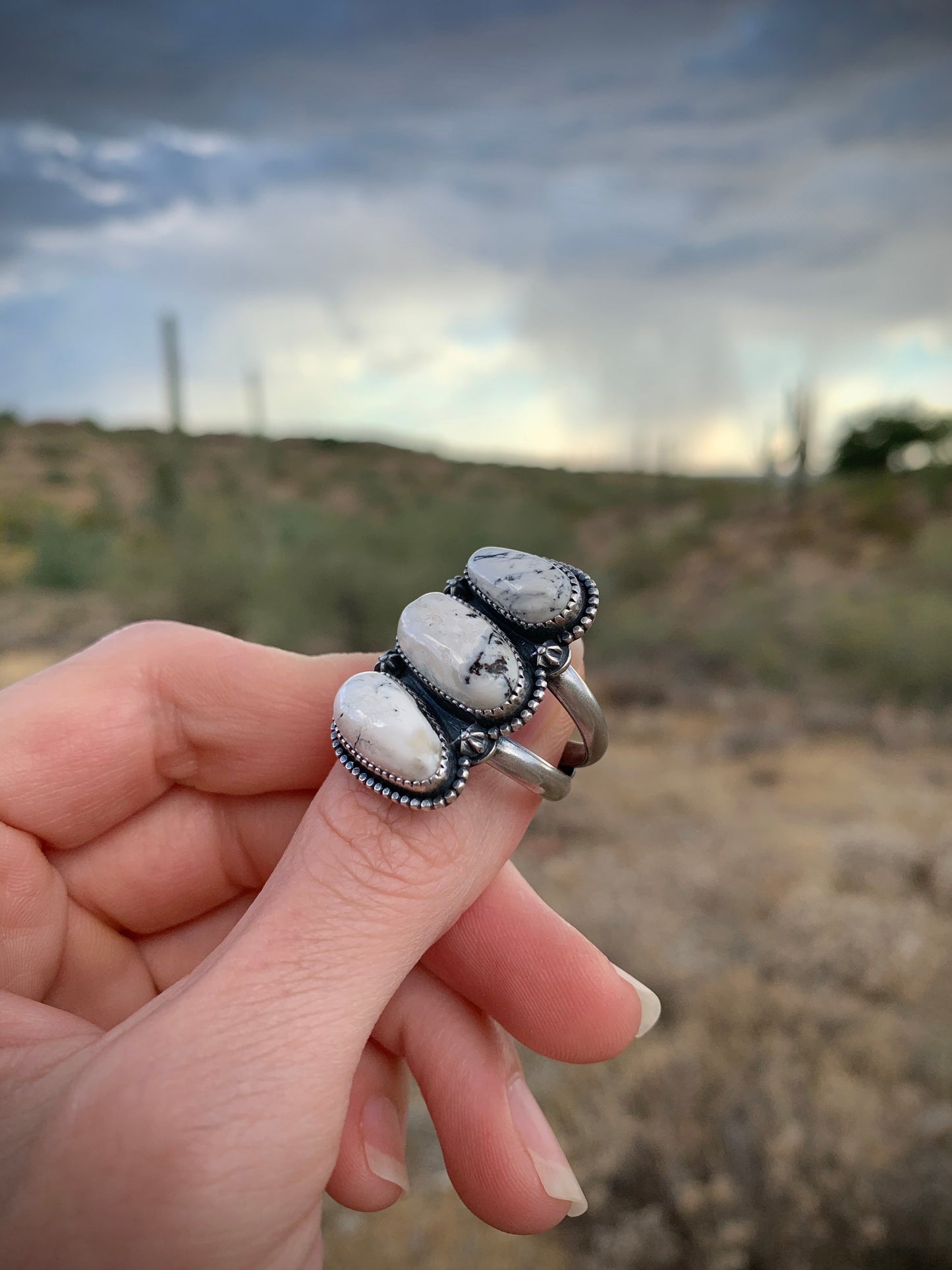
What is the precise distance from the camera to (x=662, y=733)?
7.79m

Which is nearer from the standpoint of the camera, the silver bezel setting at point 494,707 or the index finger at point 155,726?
the silver bezel setting at point 494,707

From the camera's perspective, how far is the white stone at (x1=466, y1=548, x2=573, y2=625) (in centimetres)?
111

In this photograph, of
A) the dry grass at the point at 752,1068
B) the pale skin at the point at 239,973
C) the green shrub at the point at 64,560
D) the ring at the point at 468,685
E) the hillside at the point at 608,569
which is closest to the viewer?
the pale skin at the point at 239,973

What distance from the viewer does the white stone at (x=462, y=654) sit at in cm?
108

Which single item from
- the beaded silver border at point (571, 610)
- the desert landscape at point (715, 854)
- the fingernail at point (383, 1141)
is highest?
the beaded silver border at point (571, 610)

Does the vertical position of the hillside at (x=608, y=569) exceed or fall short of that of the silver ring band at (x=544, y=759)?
it falls short

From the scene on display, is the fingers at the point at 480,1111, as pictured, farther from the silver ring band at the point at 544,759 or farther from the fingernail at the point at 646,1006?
the silver ring band at the point at 544,759

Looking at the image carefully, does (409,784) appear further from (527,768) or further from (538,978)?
(538,978)

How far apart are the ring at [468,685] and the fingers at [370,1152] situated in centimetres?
77

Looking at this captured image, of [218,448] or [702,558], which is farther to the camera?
[218,448]

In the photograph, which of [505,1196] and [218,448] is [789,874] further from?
[218,448]

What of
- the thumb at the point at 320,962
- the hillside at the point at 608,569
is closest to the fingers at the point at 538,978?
the thumb at the point at 320,962

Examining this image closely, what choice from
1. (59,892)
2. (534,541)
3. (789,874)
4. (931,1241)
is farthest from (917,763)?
(534,541)

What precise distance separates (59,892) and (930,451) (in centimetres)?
2590
